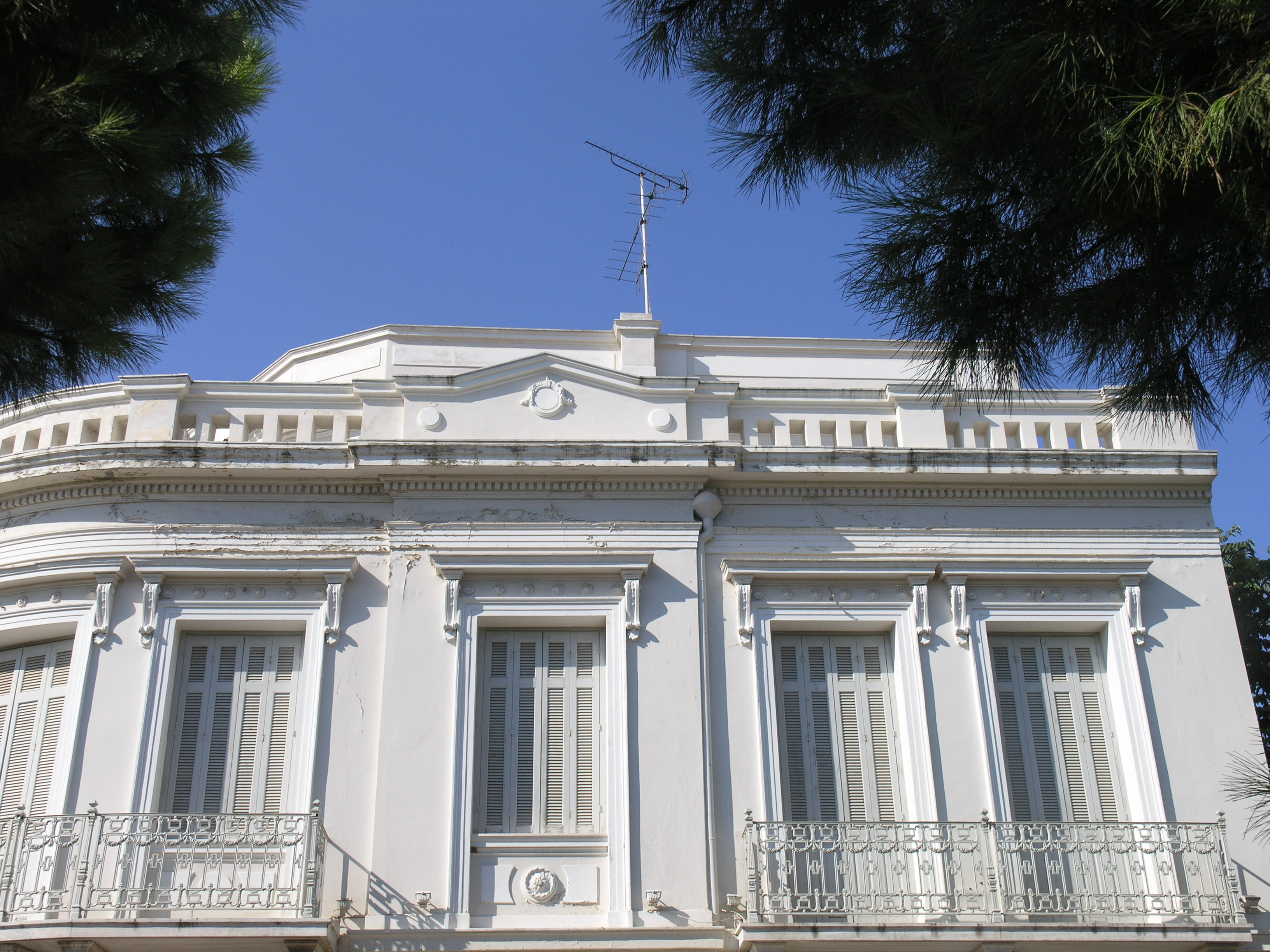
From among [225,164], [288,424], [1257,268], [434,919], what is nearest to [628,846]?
[434,919]

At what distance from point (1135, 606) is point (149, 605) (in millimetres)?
8666

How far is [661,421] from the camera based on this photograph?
12.5 meters

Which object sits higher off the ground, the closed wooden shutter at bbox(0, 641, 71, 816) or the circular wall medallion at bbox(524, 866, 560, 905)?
the closed wooden shutter at bbox(0, 641, 71, 816)

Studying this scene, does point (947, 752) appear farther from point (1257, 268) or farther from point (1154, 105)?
point (1154, 105)

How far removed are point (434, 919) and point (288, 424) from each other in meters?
4.84

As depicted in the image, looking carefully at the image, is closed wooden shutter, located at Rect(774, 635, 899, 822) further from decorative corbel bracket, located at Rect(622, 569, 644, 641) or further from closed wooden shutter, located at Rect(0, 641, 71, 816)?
closed wooden shutter, located at Rect(0, 641, 71, 816)

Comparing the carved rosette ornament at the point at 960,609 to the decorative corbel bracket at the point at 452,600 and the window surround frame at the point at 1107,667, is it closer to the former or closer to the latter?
the window surround frame at the point at 1107,667

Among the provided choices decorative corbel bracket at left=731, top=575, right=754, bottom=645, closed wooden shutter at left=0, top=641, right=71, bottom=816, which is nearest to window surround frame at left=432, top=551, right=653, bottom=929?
decorative corbel bracket at left=731, top=575, right=754, bottom=645

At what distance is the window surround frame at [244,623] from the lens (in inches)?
447

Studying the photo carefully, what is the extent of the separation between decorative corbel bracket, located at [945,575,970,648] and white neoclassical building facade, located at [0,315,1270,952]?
0.14 feet

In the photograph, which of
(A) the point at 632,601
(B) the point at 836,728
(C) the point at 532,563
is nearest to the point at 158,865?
(C) the point at 532,563

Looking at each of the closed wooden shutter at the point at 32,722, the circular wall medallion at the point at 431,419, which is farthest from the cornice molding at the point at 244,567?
the circular wall medallion at the point at 431,419

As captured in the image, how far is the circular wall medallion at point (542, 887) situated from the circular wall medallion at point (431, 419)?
4.07 metres

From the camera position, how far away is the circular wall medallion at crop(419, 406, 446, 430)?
12352 mm
